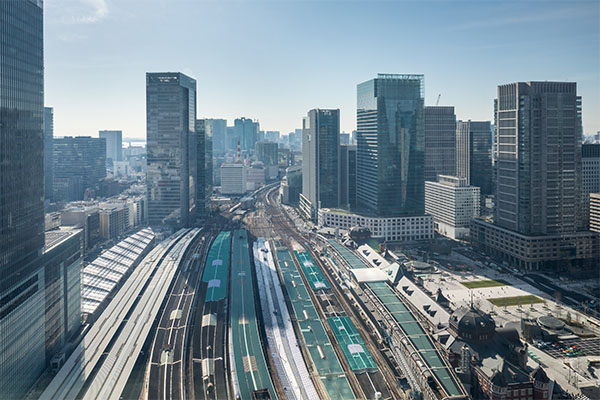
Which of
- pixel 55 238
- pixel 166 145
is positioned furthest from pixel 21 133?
pixel 166 145

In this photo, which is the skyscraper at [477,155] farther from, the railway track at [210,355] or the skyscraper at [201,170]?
the railway track at [210,355]

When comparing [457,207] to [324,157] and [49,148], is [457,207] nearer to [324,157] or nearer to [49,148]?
[324,157]

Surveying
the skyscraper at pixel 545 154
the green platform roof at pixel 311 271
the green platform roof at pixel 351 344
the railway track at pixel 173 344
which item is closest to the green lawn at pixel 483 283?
the skyscraper at pixel 545 154

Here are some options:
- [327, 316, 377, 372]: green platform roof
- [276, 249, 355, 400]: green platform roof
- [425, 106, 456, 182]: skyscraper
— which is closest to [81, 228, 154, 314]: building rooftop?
[276, 249, 355, 400]: green platform roof

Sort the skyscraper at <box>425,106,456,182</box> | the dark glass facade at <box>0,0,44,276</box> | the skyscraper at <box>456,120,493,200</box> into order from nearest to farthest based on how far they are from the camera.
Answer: the dark glass facade at <box>0,0,44,276</box> → the skyscraper at <box>425,106,456,182</box> → the skyscraper at <box>456,120,493,200</box>

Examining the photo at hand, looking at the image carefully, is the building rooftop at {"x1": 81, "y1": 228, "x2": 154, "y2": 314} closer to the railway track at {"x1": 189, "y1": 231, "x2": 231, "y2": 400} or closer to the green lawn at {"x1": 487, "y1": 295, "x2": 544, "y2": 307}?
the railway track at {"x1": 189, "y1": 231, "x2": 231, "y2": 400}
